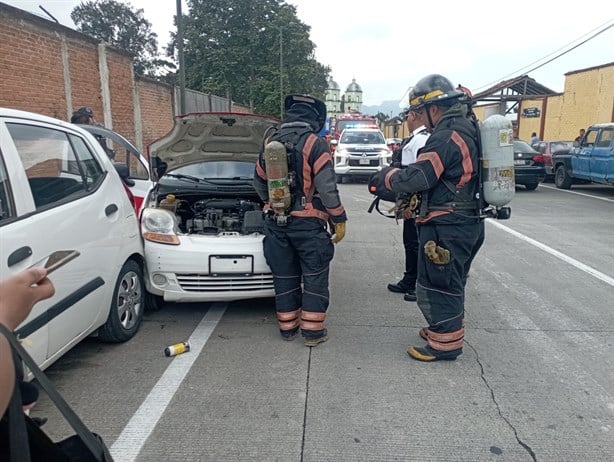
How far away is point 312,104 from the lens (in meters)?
3.92

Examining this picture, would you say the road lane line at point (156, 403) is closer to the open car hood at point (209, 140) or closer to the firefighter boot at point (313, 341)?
the firefighter boot at point (313, 341)

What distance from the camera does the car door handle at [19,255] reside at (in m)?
2.44

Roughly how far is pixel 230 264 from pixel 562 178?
46.5 feet

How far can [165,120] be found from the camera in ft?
52.3

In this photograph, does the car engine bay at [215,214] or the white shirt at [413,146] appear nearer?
the car engine bay at [215,214]

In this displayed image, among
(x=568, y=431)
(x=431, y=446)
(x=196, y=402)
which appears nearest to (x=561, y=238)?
(x=568, y=431)

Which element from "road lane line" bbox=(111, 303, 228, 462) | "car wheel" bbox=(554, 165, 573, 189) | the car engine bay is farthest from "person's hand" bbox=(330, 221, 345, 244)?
"car wheel" bbox=(554, 165, 573, 189)

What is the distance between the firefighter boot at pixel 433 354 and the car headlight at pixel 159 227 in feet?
6.89

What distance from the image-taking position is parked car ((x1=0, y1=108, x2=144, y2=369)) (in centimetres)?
262

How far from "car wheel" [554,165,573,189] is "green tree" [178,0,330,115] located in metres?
22.7

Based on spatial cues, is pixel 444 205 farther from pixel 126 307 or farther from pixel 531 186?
pixel 531 186

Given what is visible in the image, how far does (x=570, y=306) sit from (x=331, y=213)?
8.77 ft

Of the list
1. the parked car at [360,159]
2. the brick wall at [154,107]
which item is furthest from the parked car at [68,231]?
the parked car at [360,159]

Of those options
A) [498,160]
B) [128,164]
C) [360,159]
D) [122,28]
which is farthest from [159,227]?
[122,28]
